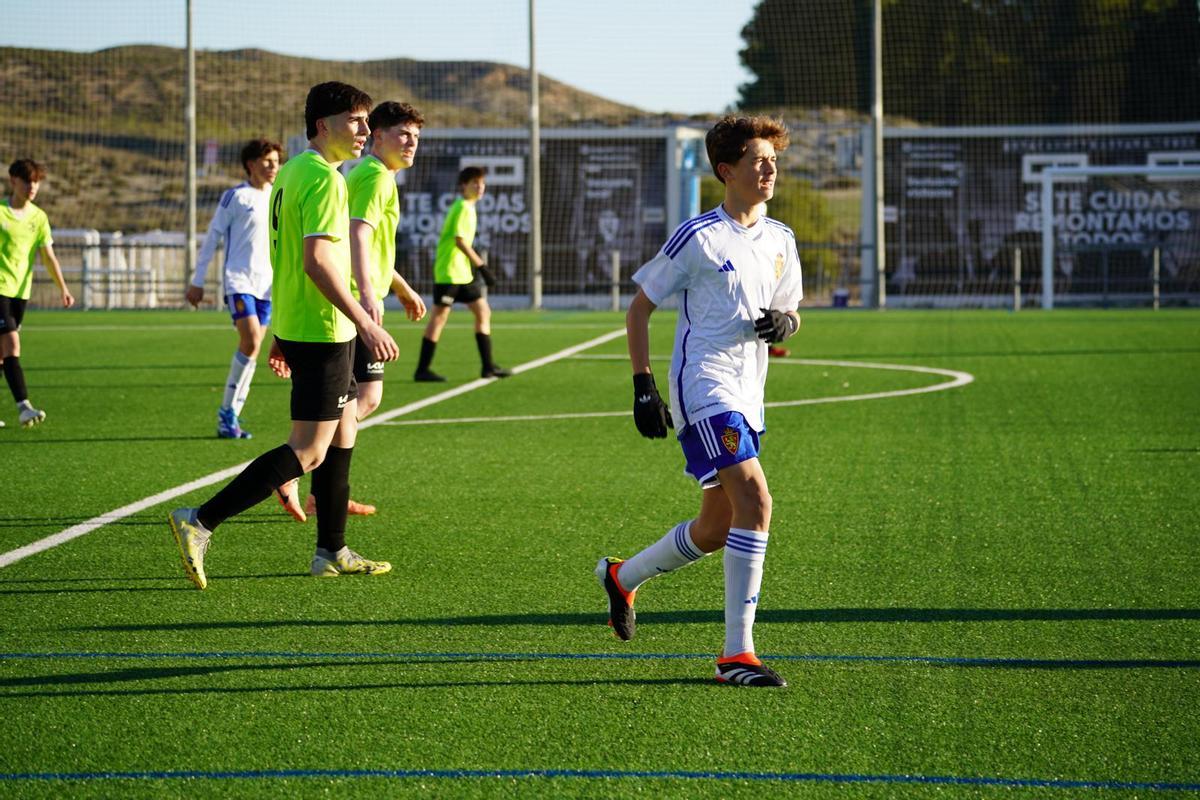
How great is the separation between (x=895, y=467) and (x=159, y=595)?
497 cm

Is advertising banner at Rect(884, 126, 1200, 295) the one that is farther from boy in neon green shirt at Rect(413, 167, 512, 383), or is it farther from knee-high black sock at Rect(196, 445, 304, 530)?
knee-high black sock at Rect(196, 445, 304, 530)

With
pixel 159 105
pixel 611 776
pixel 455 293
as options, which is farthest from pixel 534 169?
pixel 611 776

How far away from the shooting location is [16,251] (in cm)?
1276

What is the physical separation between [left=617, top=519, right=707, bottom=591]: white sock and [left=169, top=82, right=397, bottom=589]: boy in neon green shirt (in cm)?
134

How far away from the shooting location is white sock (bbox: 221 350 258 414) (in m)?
11.2

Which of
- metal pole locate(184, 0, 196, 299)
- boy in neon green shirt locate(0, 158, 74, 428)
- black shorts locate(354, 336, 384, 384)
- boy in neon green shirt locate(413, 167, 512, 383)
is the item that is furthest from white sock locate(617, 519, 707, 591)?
metal pole locate(184, 0, 196, 299)

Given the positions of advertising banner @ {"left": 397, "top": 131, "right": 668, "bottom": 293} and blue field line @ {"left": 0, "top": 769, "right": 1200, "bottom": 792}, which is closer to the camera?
blue field line @ {"left": 0, "top": 769, "right": 1200, "bottom": 792}

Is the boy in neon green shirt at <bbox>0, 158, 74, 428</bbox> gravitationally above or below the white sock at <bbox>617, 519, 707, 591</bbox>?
above

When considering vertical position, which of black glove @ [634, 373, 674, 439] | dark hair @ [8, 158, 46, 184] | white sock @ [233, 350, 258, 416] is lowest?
white sock @ [233, 350, 258, 416]

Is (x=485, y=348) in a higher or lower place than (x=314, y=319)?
lower

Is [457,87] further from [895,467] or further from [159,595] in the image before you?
[159,595]

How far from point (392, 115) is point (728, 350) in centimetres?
298

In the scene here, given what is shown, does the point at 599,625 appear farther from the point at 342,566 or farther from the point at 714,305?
the point at 342,566

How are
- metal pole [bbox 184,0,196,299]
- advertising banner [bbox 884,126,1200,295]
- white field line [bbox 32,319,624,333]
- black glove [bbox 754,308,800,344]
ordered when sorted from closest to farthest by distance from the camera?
black glove [bbox 754,308,800,344]
white field line [bbox 32,319,624,333]
metal pole [bbox 184,0,196,299]
advertising banner [bbox 884,126,1200,295]
